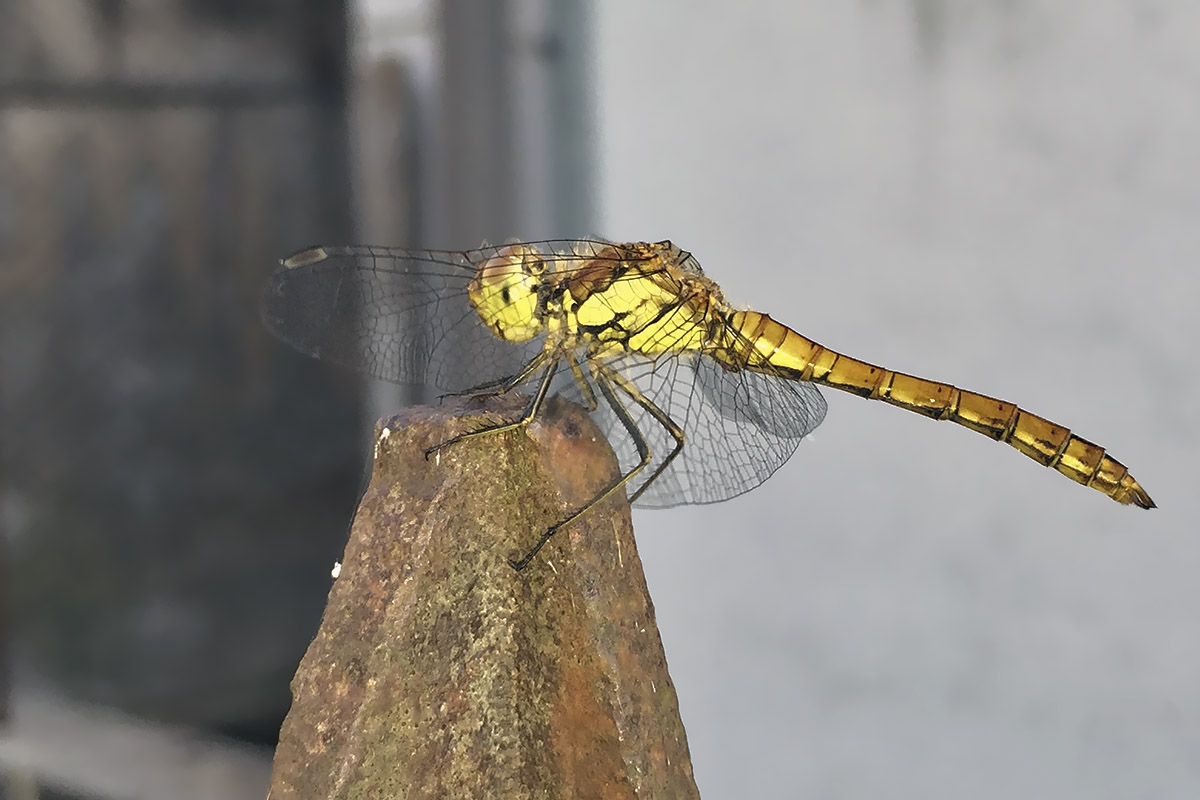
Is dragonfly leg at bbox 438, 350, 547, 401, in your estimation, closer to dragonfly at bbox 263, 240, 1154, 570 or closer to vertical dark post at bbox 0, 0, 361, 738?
dragonfly at bbox 263, 240, 1154, 570

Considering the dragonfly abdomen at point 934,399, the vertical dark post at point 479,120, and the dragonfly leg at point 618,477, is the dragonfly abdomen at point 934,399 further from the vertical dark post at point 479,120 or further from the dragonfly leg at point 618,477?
the vertical dark post at point 479,120

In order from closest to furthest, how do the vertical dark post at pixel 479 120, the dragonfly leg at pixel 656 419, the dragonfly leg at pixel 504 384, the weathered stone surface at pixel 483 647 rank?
1. the weathered stone surface at pixel 483 647
2. the dragonfly leg at pixel 504 384
3. the dragonfly leg at pixel 656 419
4. the vertical dark post at pixel 479 120

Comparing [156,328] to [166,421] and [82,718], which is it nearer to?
[166,421]

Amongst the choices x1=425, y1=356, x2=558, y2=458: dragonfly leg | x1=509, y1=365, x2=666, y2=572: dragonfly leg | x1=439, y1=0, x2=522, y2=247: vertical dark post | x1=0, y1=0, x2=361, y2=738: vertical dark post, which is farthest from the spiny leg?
x1=0, y1=0, x2=361, y2=738: vertical dark post

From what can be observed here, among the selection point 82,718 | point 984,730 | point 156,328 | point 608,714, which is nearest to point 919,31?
point 984,730

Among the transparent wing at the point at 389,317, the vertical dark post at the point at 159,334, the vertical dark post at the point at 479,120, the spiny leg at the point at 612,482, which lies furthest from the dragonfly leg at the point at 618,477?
the vertical dark post at the point at 159,334

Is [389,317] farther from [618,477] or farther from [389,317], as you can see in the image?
[618,477]
